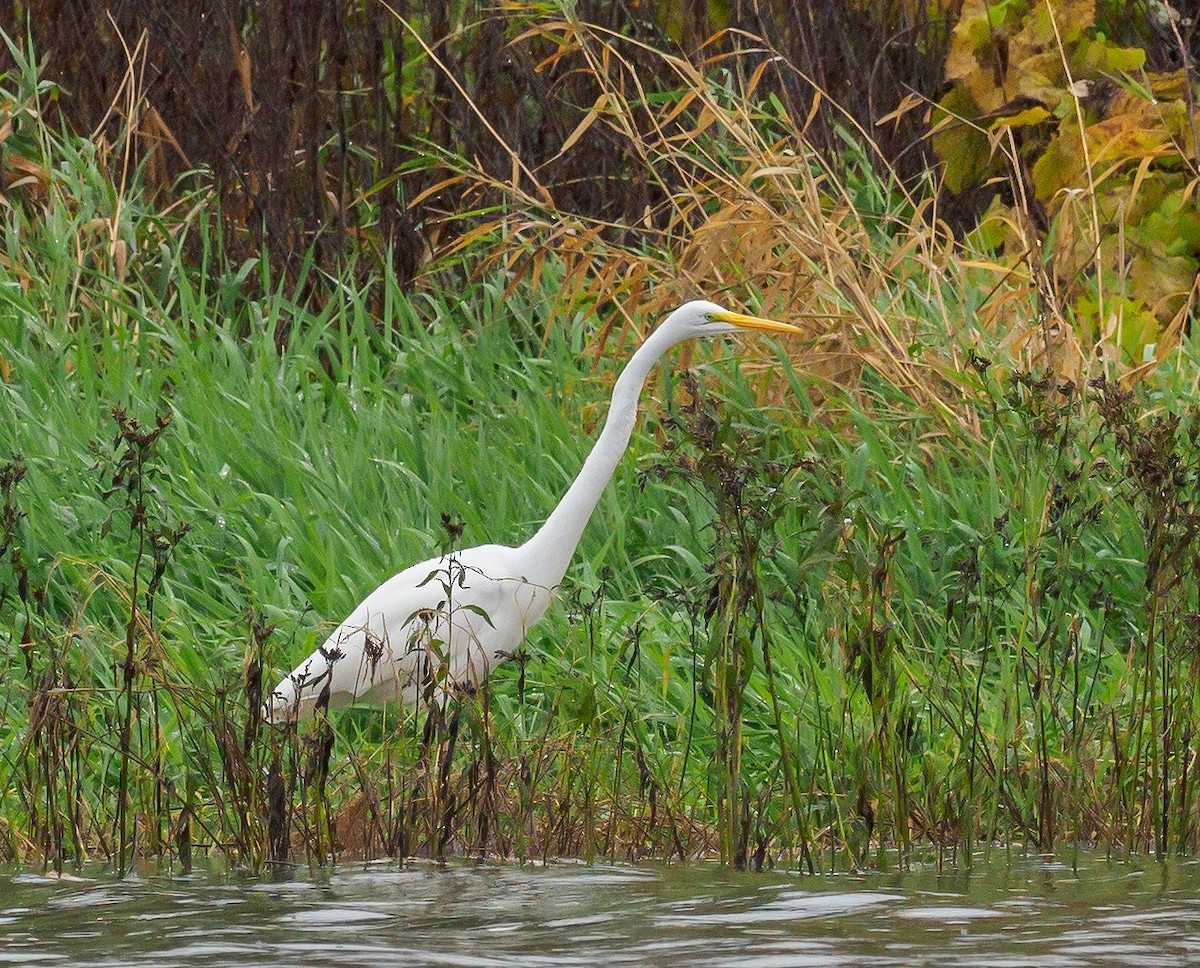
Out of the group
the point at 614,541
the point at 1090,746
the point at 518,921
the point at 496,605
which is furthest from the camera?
the point at 614,541

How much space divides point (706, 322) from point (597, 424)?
3.67 ft

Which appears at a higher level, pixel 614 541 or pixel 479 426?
pixel 479 426

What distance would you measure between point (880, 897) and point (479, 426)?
9.68 ft

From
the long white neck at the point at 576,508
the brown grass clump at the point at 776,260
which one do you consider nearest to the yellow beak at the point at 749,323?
the long white neck at the point at 576,508

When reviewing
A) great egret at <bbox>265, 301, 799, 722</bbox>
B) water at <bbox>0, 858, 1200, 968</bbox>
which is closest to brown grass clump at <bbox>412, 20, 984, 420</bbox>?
great egret at <bbox>265, 301, 799, 722</bbox>

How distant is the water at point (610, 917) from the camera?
8.99ft

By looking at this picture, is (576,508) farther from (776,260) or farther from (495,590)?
(776,260)

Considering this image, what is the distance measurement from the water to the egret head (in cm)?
170

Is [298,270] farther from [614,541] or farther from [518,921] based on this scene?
[518,921]

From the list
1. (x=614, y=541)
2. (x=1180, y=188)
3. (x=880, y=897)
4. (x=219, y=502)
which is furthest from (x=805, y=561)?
(x=1180, y=188)

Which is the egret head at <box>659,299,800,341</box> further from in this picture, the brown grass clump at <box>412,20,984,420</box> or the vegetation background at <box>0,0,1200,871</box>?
the brown grass clump at <box>412,20,984,420</box>

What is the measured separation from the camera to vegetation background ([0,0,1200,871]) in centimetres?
355

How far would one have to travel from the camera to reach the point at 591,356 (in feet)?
19.6

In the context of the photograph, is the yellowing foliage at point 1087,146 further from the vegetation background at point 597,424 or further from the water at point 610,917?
the water at point 610,917
